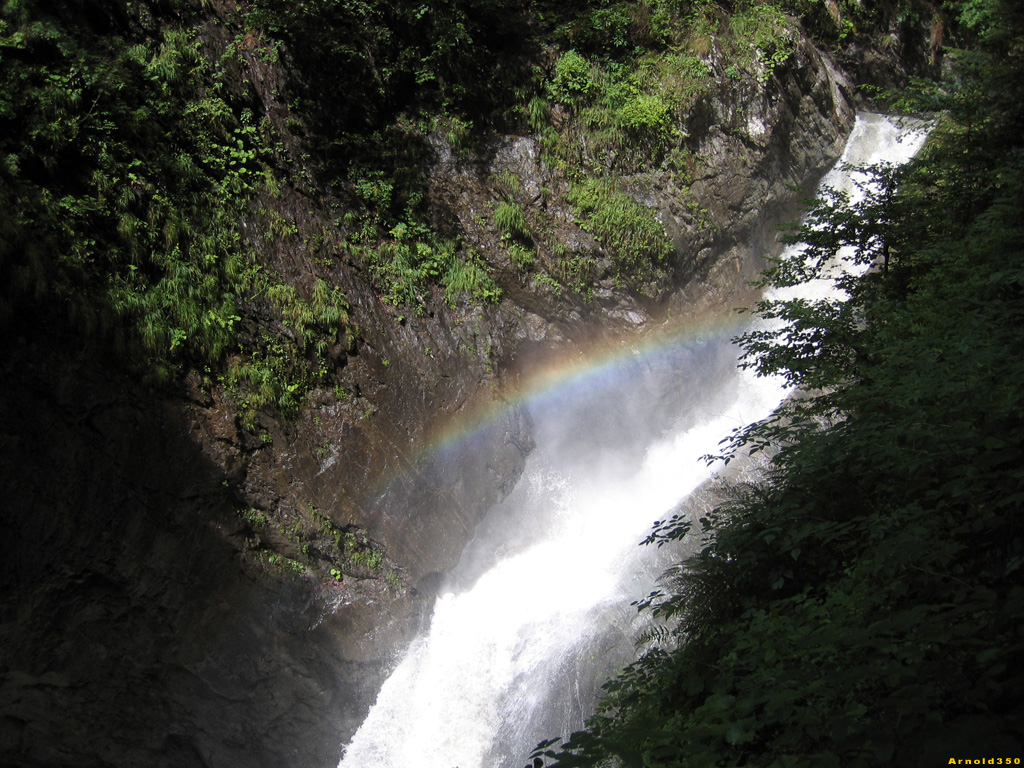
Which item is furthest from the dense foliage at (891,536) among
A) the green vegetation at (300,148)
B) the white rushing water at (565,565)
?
the green vegetation at (300,148)

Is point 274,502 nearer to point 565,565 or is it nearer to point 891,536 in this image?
point 565,565

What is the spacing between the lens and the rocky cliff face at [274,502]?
5.62 meters

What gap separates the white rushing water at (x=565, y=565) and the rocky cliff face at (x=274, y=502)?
557 millimetres

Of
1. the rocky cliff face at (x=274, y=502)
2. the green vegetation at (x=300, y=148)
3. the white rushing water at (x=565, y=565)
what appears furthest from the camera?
the white rushing water at (x=565, y=565)

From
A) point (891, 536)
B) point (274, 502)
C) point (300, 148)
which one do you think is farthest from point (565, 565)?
point (300, 148)

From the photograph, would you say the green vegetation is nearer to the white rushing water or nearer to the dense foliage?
the white rushing water

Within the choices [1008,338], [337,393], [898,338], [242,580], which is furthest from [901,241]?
[242,580]

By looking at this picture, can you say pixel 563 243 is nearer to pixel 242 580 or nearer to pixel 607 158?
pixel 607 158

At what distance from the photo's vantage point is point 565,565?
341 inches

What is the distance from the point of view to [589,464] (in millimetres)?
9781

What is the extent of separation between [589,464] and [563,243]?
11.8 ft

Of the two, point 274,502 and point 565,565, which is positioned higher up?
point 565,565

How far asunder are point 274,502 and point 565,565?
164 inches

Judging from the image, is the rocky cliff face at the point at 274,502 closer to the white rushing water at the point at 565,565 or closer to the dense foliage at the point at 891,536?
the white rushing water at the point at 565,565
